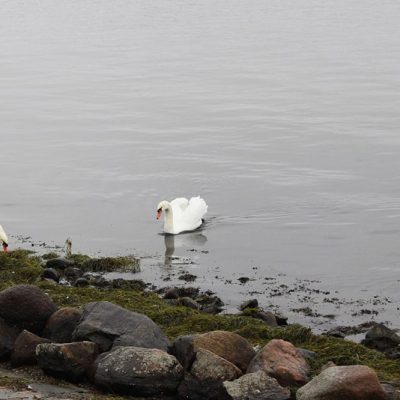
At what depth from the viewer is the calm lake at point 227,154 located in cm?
1717

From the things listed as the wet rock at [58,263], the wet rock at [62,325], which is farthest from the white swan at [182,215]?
the wet rock at [62,325]

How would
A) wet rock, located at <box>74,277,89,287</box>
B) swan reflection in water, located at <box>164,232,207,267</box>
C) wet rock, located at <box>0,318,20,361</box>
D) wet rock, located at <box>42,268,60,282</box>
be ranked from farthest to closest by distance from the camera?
swan reflection in water, located at <box>164,232,207,267</box>
wet rock, located at <box>42,268,60,282</box>
wet rock, located at <box>74,277,89,287</box>
wet rock, located at <box>0,318,20,361</box>

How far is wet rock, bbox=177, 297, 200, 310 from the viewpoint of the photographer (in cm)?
1416

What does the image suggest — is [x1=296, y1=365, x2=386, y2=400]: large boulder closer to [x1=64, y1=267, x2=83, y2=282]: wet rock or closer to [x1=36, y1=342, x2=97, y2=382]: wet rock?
[x1=36, y1=342, x2=97, y2=382]: wet rock

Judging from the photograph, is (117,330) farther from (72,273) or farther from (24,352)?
(72,273)

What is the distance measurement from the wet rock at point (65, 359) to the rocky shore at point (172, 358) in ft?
0.03

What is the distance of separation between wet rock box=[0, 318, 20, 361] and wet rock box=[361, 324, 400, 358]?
4299 millimetres

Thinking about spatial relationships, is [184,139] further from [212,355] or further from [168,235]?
[212,355]

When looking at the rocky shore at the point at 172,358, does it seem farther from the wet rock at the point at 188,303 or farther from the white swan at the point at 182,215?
the white swan at the point at 182,215

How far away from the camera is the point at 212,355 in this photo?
33.3 ft

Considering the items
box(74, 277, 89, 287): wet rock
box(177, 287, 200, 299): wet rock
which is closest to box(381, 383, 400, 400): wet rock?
box(177, 287, 200, 299): wet rock

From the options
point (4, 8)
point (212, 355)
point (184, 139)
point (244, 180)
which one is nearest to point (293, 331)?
point (212, 355)

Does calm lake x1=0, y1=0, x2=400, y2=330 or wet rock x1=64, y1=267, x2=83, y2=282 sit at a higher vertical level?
calm lake x1=0, y1=0, x2=400, y2=330

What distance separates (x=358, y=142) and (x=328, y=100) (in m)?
6.54
